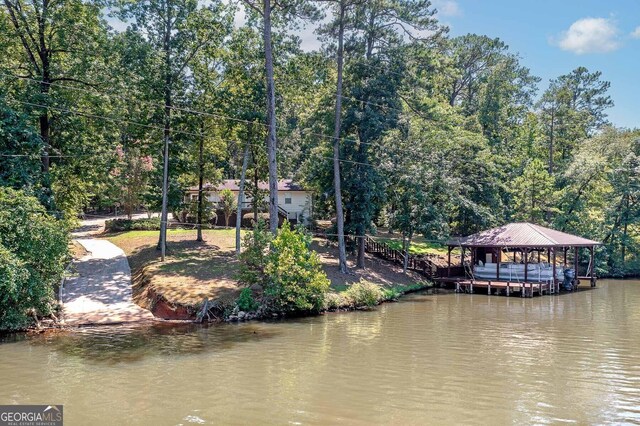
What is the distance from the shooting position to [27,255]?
16812mm

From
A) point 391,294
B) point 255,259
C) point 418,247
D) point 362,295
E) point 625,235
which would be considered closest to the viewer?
point 255,259

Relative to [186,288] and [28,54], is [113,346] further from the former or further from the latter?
[28,54]

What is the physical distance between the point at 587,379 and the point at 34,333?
1771 cm

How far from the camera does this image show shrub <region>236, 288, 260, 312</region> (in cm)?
2025

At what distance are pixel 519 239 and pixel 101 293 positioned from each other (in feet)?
78.9

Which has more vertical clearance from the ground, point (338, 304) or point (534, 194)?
point (534, 194)

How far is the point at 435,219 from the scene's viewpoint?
101 ft

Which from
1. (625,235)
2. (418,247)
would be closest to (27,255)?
(418,247)

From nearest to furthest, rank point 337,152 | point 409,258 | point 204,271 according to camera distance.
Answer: point 204,271 < point 337,152 < point 409,258

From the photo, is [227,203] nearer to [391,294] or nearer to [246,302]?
[391,294]

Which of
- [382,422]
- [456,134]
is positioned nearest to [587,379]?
[382,422]

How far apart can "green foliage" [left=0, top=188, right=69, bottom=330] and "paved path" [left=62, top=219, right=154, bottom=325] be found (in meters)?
1.68

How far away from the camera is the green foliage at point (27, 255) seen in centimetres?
1633

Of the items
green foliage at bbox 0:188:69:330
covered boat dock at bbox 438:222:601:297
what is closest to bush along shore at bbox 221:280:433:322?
covered boat dock at bbox 438:222:601:297
